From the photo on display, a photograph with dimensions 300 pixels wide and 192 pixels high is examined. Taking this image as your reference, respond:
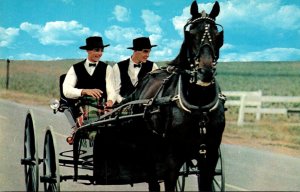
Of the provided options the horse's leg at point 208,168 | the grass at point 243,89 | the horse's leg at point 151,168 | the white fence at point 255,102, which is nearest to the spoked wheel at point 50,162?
the horse's leg at point 151,168

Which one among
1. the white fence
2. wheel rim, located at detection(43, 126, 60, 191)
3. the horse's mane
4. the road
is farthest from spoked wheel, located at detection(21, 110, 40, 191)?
the white fence

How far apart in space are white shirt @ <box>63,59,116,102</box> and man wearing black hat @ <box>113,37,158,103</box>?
6 cm

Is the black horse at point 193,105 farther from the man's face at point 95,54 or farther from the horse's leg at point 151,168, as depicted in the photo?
the man's face at point 95,54

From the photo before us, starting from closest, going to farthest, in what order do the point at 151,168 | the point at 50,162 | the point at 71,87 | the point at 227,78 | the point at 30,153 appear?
1. the point at 151,168
2. the point at 50,162
3. the point at 71,87
4. the point at 30,153
5. the point at 227,78

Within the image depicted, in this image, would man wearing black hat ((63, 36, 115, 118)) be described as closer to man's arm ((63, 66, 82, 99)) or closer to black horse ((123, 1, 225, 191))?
man's arm ((63, 66, 82, 99))

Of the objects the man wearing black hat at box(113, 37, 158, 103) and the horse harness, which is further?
the man wearing black hat at box(113, 37, 158, 103)

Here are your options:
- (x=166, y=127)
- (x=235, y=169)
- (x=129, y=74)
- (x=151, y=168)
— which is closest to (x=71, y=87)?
(x=129, y=74)

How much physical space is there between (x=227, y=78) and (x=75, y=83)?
30.3 m

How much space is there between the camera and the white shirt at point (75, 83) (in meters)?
7.51

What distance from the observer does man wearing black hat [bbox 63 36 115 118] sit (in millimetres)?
7598

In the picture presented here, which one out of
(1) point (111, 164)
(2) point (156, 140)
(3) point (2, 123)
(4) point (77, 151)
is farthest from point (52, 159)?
(3) point (2, 123)

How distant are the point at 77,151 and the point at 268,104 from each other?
1848cm

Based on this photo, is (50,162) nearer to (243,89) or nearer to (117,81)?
(117,81)

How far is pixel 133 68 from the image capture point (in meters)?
7.52
